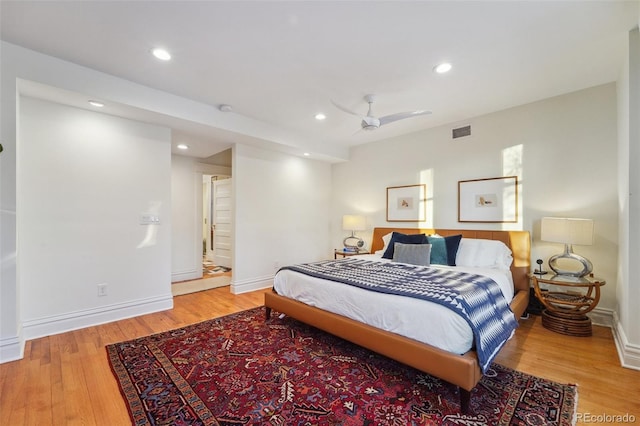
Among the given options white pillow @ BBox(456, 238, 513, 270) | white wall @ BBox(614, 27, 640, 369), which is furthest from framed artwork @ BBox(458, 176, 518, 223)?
white wall @ BBox(614, 27, 640, 369)

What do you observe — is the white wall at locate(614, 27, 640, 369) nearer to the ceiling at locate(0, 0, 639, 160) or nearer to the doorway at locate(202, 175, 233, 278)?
the ceiling at locate(0, 0, 639, 160)

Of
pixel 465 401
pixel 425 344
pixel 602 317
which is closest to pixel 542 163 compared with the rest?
pixel 602 317

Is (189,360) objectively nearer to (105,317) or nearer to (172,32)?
(105,317)

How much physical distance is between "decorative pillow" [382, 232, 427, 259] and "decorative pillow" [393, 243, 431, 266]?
22 centimetres

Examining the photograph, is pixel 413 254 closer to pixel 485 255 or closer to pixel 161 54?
pixel 485 255

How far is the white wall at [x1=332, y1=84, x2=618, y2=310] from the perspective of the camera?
3051 mm

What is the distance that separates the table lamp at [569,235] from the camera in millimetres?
2824

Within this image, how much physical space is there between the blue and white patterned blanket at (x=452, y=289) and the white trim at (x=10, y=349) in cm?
250

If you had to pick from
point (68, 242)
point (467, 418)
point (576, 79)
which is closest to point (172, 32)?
point (68, 242)

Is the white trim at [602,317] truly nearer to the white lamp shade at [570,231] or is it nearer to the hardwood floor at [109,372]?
the hardwood floor at [109,372]

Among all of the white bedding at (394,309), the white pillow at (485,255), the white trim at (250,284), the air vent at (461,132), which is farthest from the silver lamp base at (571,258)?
the white trim at (250,284)

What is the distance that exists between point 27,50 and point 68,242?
1.85 metres

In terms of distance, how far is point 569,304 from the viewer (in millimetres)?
2840

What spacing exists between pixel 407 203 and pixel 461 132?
136cm
